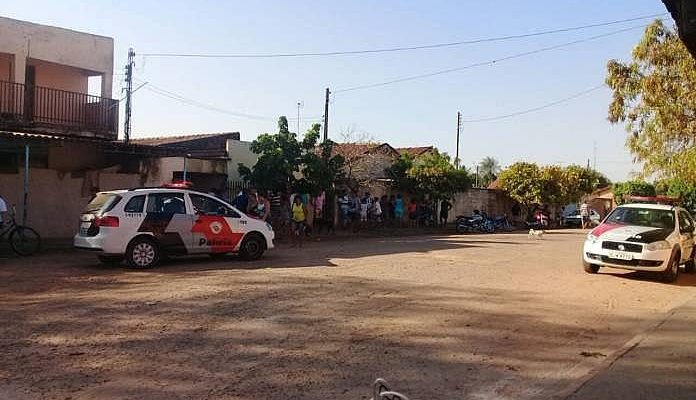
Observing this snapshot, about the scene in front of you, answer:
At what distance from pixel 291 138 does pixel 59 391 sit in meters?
18.5

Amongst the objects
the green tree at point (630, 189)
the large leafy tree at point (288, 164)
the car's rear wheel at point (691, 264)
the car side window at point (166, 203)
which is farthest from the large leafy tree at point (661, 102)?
the green tree at point (630, 189)

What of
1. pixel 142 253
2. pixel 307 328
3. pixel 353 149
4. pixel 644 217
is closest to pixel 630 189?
pixel 353 149

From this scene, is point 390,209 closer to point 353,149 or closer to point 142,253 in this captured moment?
point 353,149

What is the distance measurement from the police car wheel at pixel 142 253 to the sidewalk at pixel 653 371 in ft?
30.1

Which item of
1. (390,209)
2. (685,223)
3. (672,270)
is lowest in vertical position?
(672,270)

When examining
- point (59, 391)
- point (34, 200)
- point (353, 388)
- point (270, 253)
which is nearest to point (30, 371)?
point (59, 391)

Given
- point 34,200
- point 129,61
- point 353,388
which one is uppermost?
point 129,61

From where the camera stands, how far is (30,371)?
5.94m

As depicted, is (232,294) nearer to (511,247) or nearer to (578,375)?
(578,375)

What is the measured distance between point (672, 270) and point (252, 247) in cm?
893

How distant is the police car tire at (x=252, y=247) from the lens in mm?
15047

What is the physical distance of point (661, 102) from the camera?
20.4m

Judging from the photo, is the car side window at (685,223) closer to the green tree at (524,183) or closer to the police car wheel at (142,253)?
the police car wheel at (142,253)

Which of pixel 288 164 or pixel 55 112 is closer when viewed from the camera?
pixel 55 112
